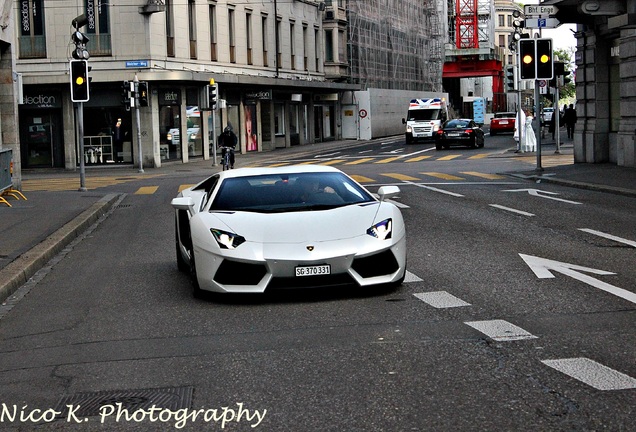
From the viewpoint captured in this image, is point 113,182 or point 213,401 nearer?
point 213,401

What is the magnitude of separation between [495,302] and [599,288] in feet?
4.15

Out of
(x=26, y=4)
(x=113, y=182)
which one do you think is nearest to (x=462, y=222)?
(x=113, y=182)

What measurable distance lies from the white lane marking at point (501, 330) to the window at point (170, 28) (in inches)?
1692

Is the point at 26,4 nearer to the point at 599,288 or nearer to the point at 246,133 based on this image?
the point at 246,133

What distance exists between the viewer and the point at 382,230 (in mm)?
9898

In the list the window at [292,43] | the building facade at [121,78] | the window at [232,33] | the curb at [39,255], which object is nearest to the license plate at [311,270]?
the curb at [39,255]

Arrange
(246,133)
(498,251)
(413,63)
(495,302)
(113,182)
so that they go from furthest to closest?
(413,63)
(246,133)
(113,182)
(498,251)
(495,302)

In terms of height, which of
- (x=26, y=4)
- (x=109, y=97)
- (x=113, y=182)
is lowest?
(x=113, y=182)

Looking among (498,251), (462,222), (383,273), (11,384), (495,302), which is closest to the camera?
(11,384)

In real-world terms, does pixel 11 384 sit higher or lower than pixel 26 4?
lower

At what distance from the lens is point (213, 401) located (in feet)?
20.1

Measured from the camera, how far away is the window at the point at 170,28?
4984 cm

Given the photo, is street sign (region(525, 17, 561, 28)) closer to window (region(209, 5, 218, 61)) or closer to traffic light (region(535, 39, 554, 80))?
traffic light (region(535, 39, 554, 80))

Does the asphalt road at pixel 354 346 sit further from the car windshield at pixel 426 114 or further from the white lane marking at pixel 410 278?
the car windshield at pixel 426 114
